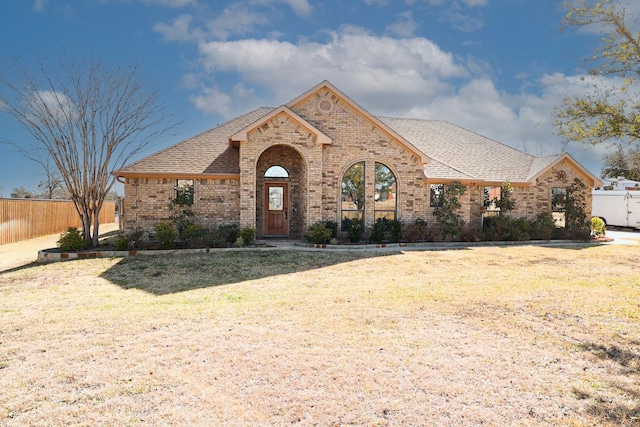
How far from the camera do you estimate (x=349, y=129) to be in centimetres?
1688

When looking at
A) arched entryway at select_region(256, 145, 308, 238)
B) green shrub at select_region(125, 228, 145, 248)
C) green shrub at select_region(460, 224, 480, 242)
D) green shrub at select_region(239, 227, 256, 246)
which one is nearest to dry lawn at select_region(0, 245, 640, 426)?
green shrub at select_region(125, 228, 145, 248)

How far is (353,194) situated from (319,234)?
2914mm

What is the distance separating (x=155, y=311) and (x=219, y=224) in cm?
981

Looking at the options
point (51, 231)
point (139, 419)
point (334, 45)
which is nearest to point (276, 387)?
point (139, 419)

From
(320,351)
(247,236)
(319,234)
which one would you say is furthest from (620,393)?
(247,236)

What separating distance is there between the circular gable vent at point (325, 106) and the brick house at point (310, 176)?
0.04 m

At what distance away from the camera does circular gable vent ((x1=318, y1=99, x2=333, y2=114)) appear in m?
16.7

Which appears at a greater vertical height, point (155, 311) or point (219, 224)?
point (219, 224)

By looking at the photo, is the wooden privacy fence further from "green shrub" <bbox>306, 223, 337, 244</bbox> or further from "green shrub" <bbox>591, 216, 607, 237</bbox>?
"green shrub" <bbox>591, 216, 607, 237</bbox>

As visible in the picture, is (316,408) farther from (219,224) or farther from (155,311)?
(219,224)

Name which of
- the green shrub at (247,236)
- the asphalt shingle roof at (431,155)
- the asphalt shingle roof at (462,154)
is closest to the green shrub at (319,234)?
the green shrub at (247,236)

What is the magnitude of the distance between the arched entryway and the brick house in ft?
0.16

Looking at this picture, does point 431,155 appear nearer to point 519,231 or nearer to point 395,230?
point 519,231

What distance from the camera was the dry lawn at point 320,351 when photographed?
358cm
